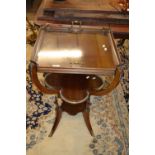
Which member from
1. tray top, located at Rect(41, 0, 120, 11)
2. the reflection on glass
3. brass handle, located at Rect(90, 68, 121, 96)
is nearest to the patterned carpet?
brass handle, located at Rect(90, 68, 121, 96)

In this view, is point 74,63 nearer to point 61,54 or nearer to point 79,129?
point 61,54

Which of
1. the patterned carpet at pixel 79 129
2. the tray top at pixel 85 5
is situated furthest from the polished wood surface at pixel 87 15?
the patterned carpet at pixel 79 129

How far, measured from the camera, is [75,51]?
1895mm

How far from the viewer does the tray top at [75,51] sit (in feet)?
5.41

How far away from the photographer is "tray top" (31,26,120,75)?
5.41 ft

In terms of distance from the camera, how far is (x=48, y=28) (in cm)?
219

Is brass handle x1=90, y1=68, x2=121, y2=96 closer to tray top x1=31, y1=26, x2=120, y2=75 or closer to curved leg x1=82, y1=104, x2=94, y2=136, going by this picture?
tray top x1=31, y1=26, x2=120, y2=75

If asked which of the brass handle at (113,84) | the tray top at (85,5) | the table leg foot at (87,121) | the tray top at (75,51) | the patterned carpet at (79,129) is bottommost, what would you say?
the patterned carpet at (79,129)

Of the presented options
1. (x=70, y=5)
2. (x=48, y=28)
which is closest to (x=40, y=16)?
(x=70, y=5)

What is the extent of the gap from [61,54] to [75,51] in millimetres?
123

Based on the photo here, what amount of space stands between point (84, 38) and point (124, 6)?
1.08 m

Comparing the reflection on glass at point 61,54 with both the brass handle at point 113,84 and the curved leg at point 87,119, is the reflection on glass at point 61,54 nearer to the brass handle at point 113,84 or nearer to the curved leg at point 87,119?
the brass handle at point 113,84

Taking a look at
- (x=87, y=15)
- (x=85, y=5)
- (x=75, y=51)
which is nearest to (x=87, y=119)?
(x=75, y=51)
